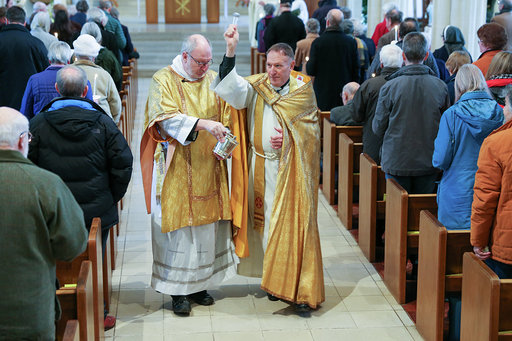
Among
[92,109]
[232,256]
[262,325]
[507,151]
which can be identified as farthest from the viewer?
[232,256]

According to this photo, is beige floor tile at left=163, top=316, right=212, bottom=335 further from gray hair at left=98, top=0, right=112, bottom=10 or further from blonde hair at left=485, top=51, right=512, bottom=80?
gray hair at left=98, top=0, right=112, bottom=10

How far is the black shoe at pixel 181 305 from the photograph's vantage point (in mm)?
5383

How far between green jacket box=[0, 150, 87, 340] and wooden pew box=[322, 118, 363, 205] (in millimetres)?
5074

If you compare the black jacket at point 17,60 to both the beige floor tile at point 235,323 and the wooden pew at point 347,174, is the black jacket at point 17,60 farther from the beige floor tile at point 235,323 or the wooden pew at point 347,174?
the beige floor tile at point 235,323

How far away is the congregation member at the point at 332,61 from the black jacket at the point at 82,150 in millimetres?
5390

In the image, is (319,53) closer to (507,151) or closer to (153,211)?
(153,211)

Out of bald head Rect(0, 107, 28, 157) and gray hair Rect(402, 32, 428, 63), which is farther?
gray hair Rect(402, 32, 428, 63)

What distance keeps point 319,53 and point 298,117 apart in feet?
15.1

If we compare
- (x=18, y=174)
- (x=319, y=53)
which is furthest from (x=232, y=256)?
(x=319, y=53)

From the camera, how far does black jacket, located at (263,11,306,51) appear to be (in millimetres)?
12484

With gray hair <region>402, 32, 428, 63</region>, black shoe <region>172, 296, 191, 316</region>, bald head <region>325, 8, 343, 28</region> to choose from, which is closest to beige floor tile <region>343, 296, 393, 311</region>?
black shoe <region>172, 296, 191, 316</region>

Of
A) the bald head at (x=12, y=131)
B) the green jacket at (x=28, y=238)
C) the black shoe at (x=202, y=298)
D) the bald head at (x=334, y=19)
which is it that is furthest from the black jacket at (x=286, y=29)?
the green jacket at (x=28, y=238)

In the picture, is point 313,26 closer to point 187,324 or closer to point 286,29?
point 286,29

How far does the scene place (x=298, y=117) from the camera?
211 inches
